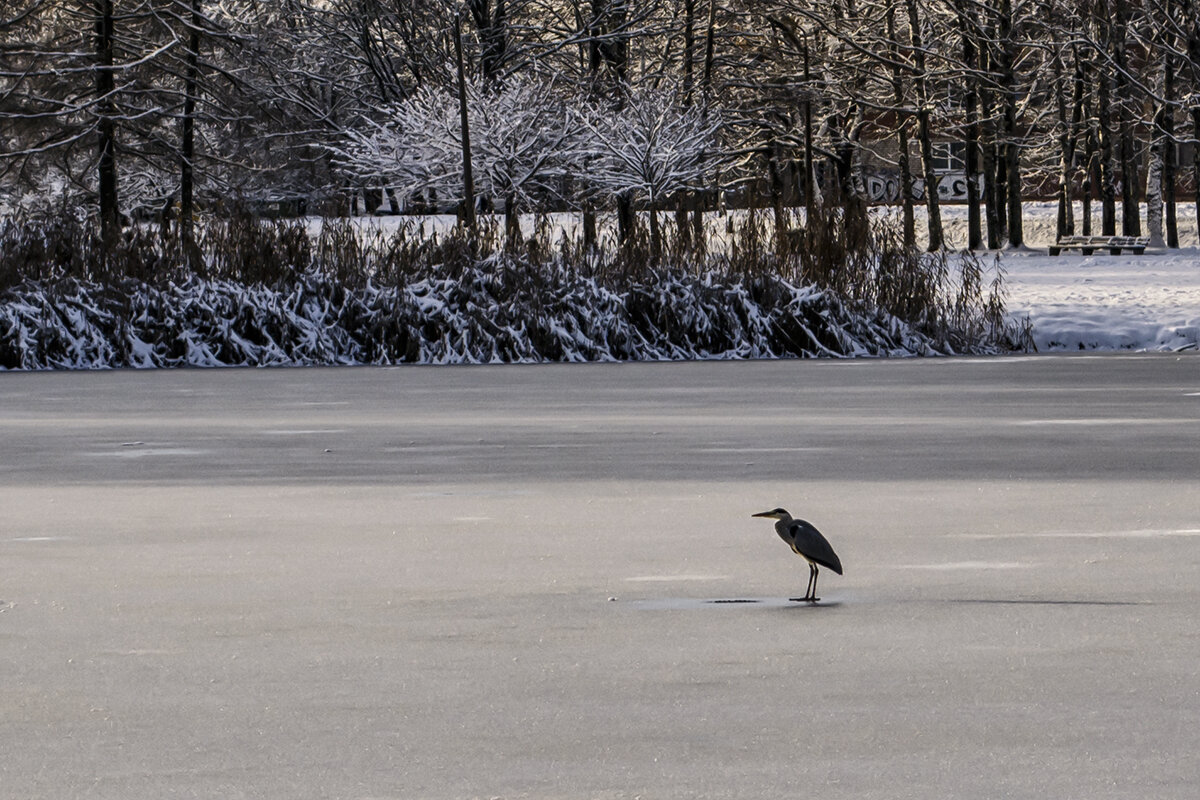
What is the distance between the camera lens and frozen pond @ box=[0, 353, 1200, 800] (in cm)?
395

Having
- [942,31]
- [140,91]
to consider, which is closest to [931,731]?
[140,91]

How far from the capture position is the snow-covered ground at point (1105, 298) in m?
19.3

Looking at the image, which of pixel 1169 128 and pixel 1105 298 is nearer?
pixel 1105 298

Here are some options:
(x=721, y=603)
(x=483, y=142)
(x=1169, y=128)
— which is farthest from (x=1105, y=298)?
(x=483, y=142)

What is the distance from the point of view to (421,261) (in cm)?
1841

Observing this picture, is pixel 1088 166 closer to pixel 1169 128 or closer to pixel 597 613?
pixel 1169 128

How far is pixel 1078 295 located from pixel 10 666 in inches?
765

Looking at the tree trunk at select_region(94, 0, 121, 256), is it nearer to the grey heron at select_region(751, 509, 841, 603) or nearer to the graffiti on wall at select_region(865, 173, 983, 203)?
the graffiti on wall at select_region(865, 173, 983, 203)

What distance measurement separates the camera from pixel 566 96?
44062 mm

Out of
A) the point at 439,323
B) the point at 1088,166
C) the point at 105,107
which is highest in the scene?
the point at 105,107

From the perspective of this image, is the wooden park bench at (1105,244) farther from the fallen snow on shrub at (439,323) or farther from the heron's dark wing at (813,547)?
the heron's dark wing at (813,547)

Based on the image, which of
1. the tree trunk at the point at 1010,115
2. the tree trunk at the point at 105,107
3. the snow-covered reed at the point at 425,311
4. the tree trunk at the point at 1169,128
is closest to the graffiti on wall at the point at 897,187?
the tree trunk at the point at 1169,128

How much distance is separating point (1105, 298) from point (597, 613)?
17892 mm

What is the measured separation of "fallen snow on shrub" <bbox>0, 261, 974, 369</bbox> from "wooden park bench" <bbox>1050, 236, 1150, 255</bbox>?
1962cm
